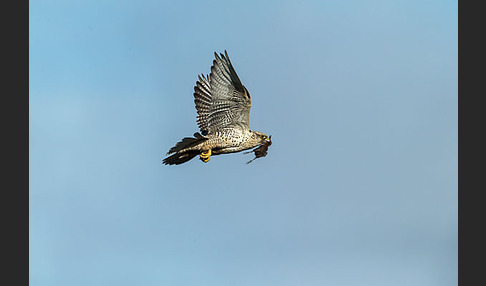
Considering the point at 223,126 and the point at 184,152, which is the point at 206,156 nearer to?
the point at 184,152

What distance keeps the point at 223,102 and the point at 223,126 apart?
768 millimetres

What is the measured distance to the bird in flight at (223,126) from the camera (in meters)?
26.2

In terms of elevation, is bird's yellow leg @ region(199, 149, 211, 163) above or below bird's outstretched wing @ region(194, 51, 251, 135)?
below

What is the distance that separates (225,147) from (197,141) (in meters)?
0.97

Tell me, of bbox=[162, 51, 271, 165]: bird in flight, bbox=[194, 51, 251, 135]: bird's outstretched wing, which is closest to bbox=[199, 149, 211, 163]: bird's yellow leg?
bbox=[162, 51, 271, 165]: bird in flight

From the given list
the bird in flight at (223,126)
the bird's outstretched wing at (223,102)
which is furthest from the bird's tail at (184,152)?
the bird's outstretched wing at (223,102)

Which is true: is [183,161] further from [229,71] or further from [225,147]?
[229,71]

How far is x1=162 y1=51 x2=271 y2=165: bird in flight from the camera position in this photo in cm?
2620

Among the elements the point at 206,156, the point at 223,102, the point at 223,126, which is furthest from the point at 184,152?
the point at 223,102

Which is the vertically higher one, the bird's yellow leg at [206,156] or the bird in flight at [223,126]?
the bird in flight at [223,126]

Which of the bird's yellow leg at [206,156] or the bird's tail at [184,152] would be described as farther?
the bird's yellow leg at [206,156]

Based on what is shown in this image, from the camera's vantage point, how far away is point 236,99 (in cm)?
2642

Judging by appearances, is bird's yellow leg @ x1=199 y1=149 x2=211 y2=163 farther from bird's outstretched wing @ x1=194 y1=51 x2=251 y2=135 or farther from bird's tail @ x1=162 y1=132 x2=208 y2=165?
bird's outstretched wing @ x1=194 y1=51 x2=251 y2=135

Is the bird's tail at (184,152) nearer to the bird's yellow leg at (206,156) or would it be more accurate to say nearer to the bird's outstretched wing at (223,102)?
the bird's yellow leg at (206,156)
